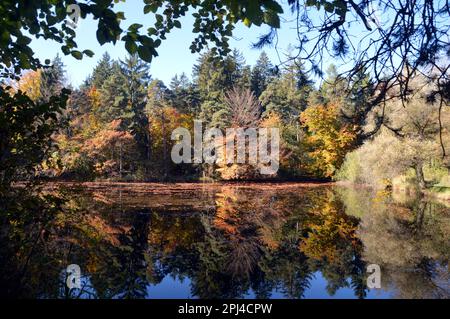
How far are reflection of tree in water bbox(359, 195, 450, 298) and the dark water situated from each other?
2cm

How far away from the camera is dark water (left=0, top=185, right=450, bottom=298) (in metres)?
3.55

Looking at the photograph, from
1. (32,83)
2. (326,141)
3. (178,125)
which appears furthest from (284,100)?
(32,83)

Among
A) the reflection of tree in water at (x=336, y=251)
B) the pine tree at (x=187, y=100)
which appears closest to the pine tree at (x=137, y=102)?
the pine tree at (x=187, y=100)

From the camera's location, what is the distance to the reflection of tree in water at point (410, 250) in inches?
156

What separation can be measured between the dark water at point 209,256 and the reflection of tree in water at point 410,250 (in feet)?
0.06

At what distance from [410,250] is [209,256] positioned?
3393 mm

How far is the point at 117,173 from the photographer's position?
2367 centimetres

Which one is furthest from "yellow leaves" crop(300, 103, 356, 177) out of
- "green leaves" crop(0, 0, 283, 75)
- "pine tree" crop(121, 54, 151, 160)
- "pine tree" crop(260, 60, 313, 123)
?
"green leaves" crop(0, 0, 283, 75)

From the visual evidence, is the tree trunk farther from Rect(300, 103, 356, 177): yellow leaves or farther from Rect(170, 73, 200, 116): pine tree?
Rect(170, 73, 200, 116): pine tree

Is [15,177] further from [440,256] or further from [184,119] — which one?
[184,119]

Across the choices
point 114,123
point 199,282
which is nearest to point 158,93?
point 114,123

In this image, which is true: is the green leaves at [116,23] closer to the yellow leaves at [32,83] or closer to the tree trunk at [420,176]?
the tree trunk at [420,176]

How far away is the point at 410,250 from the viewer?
555 cm

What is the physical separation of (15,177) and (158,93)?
37906mm
